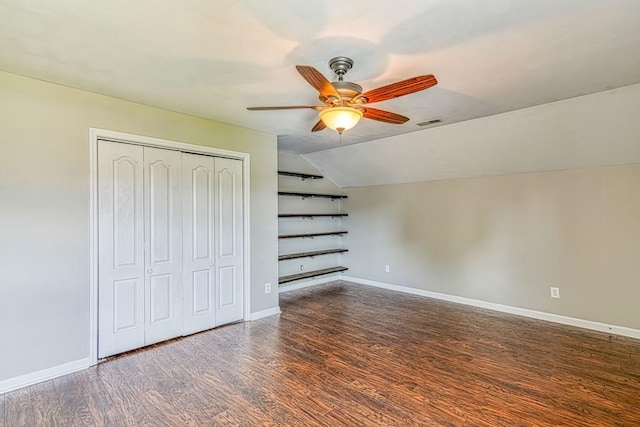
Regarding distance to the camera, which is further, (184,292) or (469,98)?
(184,292)

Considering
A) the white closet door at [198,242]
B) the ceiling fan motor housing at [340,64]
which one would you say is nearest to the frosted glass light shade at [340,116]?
the ceiling fan motor housing at [340,64]

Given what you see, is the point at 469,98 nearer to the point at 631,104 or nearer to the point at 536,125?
the point at 536,125

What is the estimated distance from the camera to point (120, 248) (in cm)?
326

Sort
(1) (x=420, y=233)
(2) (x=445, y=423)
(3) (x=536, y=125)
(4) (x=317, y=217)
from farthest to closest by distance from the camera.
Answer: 1. (4) (x=317, y=217)
2. (1) (x=420, y=233)
3. (3) (x=536, y=125)
4. (2) (x=445, y=423)

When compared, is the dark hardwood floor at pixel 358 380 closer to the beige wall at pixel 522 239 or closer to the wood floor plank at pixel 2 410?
the wood floor plank at pixel 2 410

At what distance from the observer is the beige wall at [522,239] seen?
12.4ft

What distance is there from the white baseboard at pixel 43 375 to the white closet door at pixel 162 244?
597mm

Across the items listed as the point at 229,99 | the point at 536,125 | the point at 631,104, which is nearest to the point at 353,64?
the point at 229,99

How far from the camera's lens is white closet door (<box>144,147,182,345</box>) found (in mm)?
3461

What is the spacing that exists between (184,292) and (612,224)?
16.6 ft

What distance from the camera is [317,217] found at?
6.42 m

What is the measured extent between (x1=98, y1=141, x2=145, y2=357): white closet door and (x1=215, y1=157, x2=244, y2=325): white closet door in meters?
0.88

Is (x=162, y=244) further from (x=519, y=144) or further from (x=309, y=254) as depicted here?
(x=519, y=144)

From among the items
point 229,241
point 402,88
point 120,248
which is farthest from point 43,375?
point 402,88
